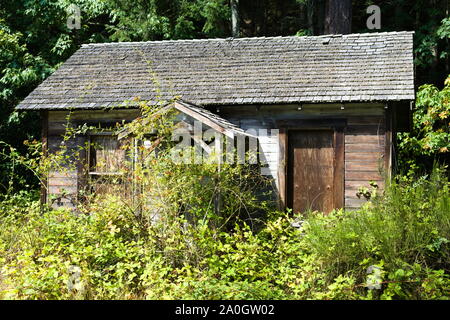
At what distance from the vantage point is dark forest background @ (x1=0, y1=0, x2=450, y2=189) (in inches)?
638

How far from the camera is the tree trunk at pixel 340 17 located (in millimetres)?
17422

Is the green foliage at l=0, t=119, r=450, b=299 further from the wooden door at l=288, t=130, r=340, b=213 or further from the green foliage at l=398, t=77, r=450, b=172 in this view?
the green foliage at l=398, t=77, r=450, b=172

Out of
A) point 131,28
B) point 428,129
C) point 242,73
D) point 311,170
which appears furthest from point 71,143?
point 428,129

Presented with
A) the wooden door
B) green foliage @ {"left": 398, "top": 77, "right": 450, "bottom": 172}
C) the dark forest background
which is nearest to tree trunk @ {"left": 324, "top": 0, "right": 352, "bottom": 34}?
the dark forest background

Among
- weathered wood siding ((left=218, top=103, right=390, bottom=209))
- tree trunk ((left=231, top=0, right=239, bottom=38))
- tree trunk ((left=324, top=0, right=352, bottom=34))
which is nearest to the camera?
weathered wood siding ((left=218, top=103, right=390, bottom=209))

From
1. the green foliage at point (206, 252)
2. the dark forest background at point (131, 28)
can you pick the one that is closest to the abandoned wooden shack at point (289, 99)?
the green foliage at point (206, 252)

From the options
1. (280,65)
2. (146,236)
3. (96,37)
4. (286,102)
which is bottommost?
(146,236)

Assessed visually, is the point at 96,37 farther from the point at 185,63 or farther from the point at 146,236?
the point at 146,236

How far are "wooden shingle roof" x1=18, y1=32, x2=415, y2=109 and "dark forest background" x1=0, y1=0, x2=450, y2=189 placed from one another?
2692 millimetres

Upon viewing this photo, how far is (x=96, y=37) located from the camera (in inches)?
748

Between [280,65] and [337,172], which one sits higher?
[280,65]
